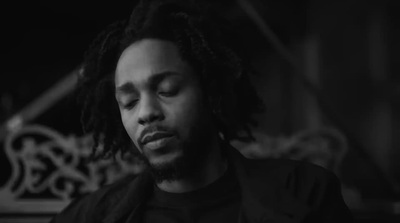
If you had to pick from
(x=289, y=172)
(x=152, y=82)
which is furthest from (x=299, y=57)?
(x=152, y=82)

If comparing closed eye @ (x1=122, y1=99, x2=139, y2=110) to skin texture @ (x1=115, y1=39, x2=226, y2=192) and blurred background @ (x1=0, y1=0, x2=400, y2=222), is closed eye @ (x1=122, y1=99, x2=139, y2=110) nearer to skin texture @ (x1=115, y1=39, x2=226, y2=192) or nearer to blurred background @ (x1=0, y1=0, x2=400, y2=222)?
skin texture @ (x1=115, y1=39, x2=226, y2=192)

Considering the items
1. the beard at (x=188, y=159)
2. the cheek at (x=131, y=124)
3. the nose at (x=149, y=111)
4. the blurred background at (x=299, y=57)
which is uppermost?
the nose at (x=149, y=111)

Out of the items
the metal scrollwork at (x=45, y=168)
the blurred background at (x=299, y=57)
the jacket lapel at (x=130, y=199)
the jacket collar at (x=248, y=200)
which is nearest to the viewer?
the jacket collar at (x=248, y=200)

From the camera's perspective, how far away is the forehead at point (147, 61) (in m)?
0.94

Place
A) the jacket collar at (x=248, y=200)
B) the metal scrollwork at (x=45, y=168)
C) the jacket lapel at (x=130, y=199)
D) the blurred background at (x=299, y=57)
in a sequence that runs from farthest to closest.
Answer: the blurred background at (x=299, y=57), the metal scrollwork at (x=45, y=168), the jacket lapel at (x=130, y=199), the jacket collar at (x=248, y=200)

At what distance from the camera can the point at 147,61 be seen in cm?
95

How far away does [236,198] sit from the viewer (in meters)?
1.00

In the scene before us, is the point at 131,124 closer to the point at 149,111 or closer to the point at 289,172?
the point at 149,111

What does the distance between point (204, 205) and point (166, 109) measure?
18 centimetres

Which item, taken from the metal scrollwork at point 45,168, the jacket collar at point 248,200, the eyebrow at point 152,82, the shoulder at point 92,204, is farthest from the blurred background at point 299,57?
the eyebrow at point 152,82

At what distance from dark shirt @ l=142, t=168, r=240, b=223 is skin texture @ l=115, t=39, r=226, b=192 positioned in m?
0.02

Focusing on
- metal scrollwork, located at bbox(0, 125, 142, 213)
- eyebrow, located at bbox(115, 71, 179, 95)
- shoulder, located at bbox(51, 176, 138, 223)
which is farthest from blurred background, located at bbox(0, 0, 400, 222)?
eyebrow, located at bbox(115, 71, 179, 95)

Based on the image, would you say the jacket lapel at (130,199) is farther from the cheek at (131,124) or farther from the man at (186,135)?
the cheek at (131,124)

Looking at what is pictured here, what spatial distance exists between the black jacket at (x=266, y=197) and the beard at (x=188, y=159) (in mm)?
73
